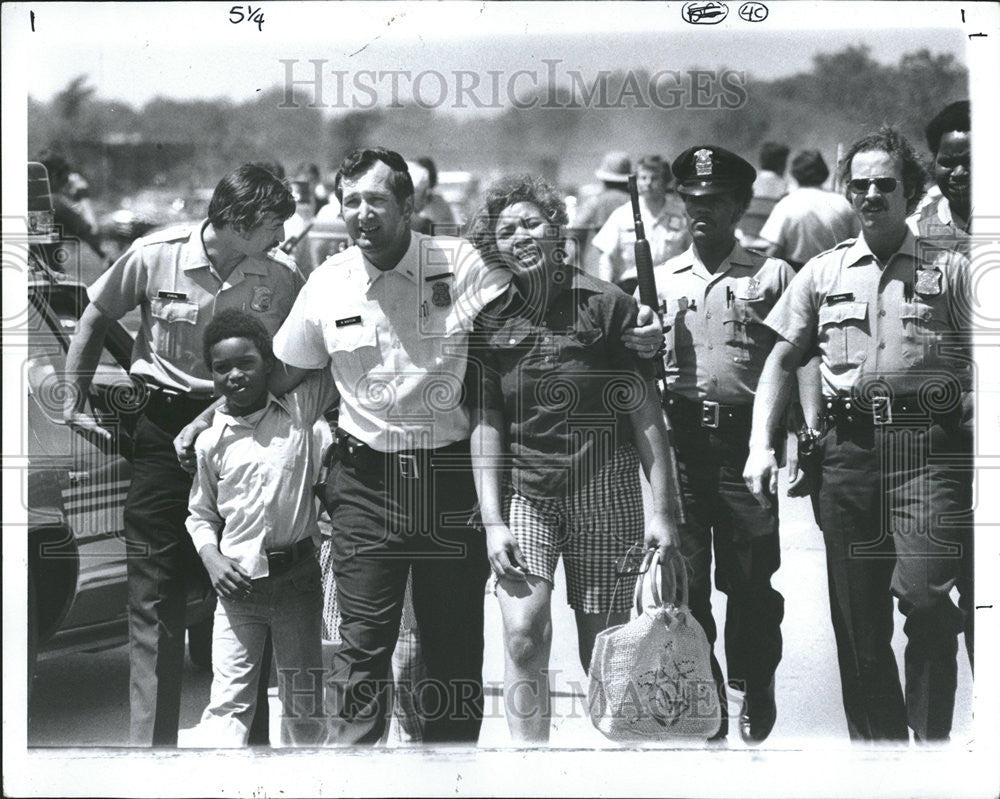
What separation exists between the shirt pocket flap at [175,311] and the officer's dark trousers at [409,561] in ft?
2.18

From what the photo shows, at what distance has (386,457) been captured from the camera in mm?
5055

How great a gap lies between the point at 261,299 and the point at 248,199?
0.32 meters

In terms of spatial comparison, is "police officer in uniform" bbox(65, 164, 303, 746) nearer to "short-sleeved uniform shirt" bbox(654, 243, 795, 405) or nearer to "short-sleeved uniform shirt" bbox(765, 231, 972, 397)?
"short-sleeved uniform shirt" bbox(654, 243, 795, 405)

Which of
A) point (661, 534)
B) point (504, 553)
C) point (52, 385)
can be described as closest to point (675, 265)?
point (661, 534)

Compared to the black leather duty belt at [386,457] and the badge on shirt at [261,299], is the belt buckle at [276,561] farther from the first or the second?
the badge on shirt at [261,299]

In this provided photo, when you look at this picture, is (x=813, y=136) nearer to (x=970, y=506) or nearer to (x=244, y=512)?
(x=970, y=506)

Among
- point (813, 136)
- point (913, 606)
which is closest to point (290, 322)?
point (813, 136)

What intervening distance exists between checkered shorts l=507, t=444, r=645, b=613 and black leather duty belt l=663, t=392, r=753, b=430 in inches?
7.7

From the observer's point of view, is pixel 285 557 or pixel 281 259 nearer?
pixel 285 557

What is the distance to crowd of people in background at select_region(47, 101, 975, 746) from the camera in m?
5.01

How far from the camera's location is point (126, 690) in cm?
536

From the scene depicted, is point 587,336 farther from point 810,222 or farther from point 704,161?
point 810,222

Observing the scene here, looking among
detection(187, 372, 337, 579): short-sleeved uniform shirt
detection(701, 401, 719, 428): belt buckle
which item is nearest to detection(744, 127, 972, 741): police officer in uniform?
detection(701, 401, 719, 428): belt buckle

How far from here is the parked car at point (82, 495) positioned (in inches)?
204
